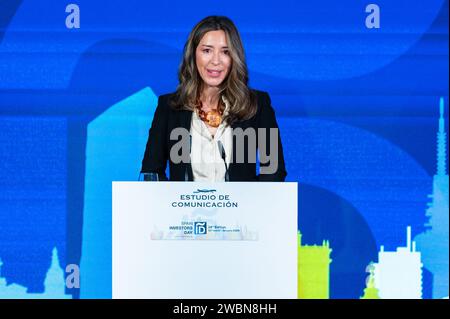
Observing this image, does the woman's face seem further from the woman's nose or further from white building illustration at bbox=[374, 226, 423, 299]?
white building illustration at bbox=[374, 226, 423, 299]

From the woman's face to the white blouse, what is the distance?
0.18 m

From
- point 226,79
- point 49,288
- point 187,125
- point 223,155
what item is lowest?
point 49,288

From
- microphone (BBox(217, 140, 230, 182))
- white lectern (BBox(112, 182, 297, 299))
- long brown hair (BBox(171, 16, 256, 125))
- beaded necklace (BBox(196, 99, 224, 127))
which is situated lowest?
white lectern (BBox(112, 182, 297, 299))

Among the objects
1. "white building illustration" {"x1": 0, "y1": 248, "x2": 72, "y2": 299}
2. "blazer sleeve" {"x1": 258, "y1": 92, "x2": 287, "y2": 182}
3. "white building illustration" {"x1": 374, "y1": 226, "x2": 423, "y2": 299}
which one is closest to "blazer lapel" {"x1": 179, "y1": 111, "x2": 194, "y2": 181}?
"blazer sleeve" {"x1": 258, "y1": 92, "x2": 287, "y2": 182}

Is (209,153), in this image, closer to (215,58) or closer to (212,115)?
(212,115)

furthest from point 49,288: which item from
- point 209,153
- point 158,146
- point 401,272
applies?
point 401,272

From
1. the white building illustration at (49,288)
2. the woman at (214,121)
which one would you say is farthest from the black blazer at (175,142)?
the white building illustration at (49,288)

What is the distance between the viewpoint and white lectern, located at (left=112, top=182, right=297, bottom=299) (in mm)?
2711

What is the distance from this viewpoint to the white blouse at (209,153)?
2900 mm

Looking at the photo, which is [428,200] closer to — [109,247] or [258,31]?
[258,31]

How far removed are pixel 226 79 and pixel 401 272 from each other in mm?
957

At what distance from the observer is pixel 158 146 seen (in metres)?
2.97
